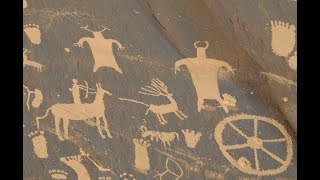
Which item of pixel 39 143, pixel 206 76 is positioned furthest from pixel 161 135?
pixel 39 143

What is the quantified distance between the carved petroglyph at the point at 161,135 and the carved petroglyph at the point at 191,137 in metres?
0.02

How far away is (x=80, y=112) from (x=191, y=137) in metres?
0.30

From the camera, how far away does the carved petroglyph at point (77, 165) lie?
1.34 meters

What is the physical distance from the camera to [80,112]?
1.35 meters

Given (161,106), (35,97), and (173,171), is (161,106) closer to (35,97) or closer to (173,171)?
(173,171)

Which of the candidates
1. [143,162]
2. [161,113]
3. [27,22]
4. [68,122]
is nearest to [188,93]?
[161,113]

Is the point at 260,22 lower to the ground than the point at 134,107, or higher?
higher

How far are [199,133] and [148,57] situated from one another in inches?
9.4

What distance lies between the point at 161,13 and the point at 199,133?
1.08 ft

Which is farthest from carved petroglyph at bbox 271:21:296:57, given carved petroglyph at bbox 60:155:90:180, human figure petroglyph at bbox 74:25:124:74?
carved petroglyph at bbox 60:155:90:180

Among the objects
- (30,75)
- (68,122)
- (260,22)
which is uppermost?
(260,22)

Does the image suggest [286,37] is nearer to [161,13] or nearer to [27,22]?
[161,13]

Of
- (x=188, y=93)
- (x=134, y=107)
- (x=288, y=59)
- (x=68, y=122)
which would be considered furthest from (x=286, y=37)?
(x=68, y=122)

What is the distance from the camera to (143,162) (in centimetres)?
133
